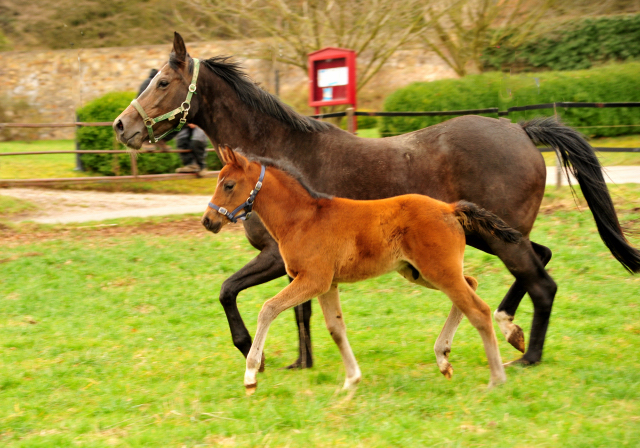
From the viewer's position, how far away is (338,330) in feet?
14.3

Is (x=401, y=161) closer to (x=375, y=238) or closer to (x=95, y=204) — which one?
(x=375, y=238)

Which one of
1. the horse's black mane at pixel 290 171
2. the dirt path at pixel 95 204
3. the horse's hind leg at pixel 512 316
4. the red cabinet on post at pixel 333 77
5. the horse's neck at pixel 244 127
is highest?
the red cabinet on post at pixel 333 77

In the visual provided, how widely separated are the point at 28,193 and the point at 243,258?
6207 mm

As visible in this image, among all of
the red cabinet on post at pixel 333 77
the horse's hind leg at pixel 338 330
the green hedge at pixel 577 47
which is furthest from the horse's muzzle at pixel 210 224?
the green hedge at pixel 577 47

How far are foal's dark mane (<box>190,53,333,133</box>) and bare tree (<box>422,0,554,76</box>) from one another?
42.4ft

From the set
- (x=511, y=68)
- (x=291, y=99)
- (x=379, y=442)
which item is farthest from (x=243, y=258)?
(x=511, y=68)

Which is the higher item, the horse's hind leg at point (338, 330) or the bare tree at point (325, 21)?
the bare tree at point (325, 21)

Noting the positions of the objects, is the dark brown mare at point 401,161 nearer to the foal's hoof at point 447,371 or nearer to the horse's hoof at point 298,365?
the horse's hoof at point 298,365

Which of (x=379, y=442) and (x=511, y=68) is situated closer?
(x=379, y=442)

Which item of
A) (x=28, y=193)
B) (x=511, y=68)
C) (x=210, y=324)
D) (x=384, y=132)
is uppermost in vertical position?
(x=511, y=68)

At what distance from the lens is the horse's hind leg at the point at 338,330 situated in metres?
4.32

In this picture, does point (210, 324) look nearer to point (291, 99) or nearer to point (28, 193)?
point (28, 193)

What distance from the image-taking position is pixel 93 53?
81.3 feet

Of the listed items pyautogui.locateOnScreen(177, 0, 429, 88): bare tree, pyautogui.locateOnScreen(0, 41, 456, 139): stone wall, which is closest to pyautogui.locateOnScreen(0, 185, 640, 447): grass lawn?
pyautogui.locateOnScreen(177, 0, 429, 88): bare tree
